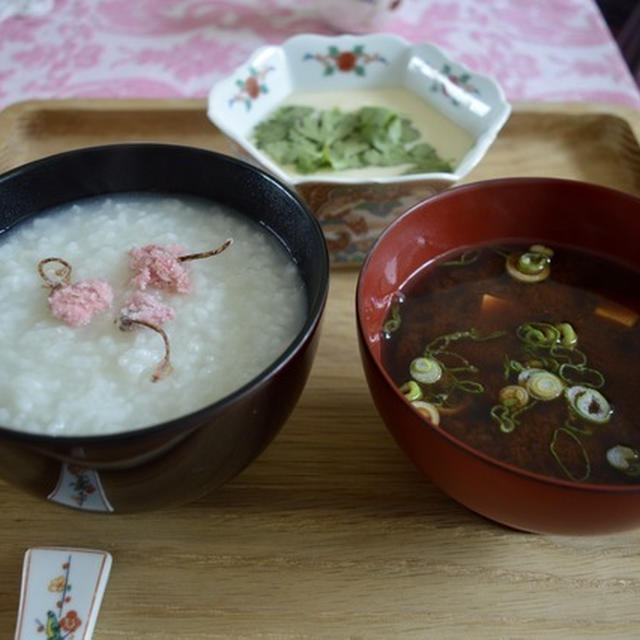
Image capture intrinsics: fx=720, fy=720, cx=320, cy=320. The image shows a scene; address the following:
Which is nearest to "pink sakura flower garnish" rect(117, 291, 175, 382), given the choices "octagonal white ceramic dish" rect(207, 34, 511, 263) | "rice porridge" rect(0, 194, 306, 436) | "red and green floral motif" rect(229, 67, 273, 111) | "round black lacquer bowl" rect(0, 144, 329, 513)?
"rice porridge" rect(0, 194, 306, 436)

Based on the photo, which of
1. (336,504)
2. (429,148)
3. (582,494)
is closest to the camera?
(582,494)

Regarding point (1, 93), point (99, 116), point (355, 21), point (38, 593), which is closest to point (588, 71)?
point (355, 21)

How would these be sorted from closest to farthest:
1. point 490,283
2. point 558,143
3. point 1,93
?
point 490,283
point 558,143
point 1,93

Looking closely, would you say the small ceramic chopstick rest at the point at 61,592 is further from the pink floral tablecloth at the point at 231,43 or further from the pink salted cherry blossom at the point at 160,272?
the pink floral tablecloth at the point at 231,43

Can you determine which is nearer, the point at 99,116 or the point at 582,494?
the point at 582,494

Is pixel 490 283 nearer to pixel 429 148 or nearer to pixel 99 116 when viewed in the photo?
pixel 429 148

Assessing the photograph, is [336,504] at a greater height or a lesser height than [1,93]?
greater
